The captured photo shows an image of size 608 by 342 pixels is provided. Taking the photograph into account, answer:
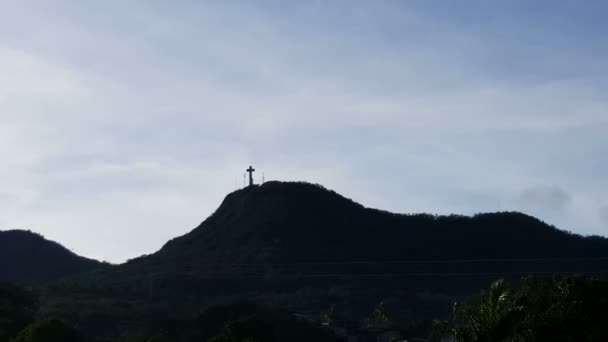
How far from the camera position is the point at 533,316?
35.1 meters

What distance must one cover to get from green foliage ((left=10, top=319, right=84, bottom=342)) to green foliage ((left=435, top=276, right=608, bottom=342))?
107 feet

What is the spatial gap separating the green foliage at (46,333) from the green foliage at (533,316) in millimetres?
32674

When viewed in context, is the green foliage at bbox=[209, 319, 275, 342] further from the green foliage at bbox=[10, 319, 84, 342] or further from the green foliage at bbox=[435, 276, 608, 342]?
the green foliage at bbox=[435, 276, 608, 342]

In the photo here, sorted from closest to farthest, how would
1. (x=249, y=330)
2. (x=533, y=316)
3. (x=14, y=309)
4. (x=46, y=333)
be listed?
(x=533, y=316)
(x=46, y=333)
(x=249, y=330)
(x=14, y=309)

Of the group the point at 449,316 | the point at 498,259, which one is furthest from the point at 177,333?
the point at 498,259

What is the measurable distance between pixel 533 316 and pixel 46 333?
37443 mm

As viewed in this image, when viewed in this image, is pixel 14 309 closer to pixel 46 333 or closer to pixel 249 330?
pixel 249 330

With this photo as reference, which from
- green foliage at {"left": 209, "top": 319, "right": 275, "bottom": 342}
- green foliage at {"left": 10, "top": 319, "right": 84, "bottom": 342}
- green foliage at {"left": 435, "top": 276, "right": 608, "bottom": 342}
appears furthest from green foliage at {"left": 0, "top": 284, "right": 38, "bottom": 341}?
green foliage at {"left": 435, "top": 276, "right": 608, "bottom": 342}

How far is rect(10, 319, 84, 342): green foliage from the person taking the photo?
61.8 metres

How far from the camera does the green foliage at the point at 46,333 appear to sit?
203 ft

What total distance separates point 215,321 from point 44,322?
148ft

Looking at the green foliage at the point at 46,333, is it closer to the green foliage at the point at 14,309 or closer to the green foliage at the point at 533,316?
the green foliage at the point at 14,309

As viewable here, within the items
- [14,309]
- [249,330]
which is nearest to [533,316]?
[249,330]

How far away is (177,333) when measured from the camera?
349ft
